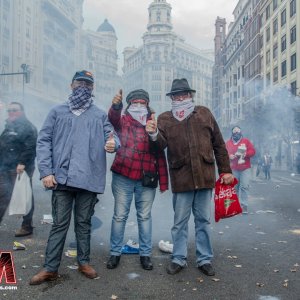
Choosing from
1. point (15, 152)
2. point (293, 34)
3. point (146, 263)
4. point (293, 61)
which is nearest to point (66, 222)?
point (146, 263)

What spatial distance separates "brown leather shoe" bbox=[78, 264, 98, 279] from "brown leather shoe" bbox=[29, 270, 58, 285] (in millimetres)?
286

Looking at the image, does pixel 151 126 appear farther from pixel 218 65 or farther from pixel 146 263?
pixel 218 65

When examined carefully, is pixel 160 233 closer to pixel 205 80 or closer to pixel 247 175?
pixel 247 175

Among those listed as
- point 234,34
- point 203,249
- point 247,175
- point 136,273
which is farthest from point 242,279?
point 234,34

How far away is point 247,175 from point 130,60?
155m

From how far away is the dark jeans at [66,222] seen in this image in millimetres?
3721

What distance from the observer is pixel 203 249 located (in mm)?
4199

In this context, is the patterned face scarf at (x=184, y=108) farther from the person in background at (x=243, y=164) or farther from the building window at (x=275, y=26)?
the building window at (x=275, y=26)

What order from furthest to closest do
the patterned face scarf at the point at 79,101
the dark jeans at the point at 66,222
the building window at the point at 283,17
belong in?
the building window at the point at 283,17 → the patterned face scarf at the point at 79,101 → the dark jeans at the point at 66,222

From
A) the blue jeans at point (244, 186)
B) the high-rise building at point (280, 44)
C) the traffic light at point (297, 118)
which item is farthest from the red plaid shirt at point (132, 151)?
the high-rise building at point (280, 44)

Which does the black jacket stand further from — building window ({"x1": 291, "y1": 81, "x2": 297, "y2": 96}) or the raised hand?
building window ({"x1": 291, "y1": 81, "x2": 297, "y2": 96})

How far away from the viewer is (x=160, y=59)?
138 m

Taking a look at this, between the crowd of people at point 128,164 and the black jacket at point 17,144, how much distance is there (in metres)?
1.55

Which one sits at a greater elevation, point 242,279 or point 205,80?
point 205,80
